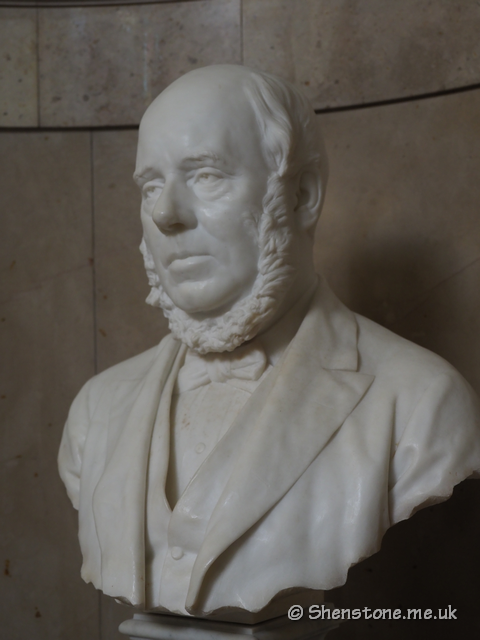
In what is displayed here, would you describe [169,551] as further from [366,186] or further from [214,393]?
[366,186]

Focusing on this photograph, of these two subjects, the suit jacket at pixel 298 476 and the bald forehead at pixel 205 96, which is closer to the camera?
the suit jacket at pixel 298 476

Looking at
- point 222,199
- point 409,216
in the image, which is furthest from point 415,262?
point 222,199

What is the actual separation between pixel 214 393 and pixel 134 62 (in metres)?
1.88

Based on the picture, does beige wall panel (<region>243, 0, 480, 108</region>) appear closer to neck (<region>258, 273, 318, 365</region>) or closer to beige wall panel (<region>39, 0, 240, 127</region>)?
beige wall panel (<region>39, 0, 240, 127</region>)

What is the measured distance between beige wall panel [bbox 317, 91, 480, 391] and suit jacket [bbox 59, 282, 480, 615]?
0.95 metres

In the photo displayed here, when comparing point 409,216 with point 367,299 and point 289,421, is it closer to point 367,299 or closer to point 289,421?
point 367,299

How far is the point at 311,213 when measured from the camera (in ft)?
8.41

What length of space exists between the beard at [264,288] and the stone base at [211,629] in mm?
732

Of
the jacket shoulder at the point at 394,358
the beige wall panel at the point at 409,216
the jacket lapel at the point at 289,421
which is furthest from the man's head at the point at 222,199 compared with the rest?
the beige wall panel at the point at 409,216

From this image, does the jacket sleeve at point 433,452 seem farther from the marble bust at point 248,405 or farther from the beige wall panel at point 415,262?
the beige wall panel at point 415,262

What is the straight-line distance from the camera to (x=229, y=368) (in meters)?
2.53

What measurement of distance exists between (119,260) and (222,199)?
156cm

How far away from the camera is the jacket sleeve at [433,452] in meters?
2.18

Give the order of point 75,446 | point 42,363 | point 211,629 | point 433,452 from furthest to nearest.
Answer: point 42,363 → point 75,446 → point 211,629 → point 433,452
